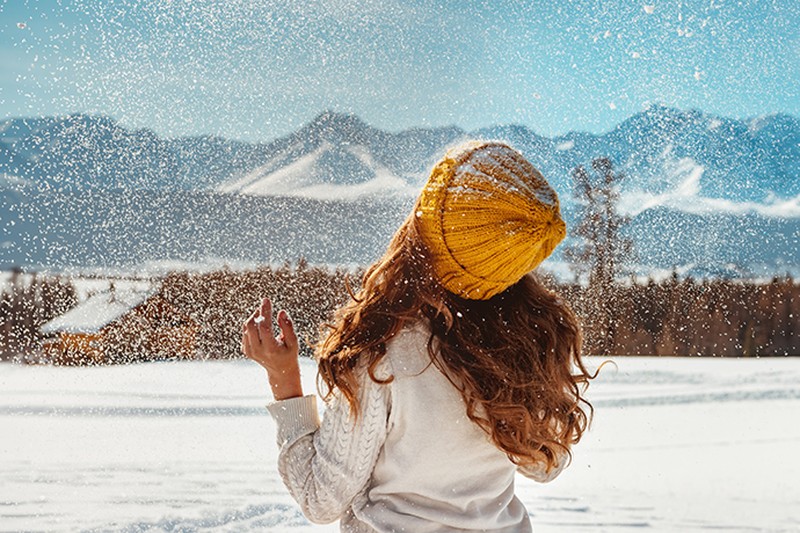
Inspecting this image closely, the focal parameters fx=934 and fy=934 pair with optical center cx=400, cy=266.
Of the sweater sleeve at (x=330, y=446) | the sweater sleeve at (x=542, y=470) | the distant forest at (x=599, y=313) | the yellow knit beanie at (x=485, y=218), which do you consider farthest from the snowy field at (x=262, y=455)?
the yellow knit beanie at (x=485, y=218)

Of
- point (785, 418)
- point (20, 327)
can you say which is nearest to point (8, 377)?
point (20, 327)

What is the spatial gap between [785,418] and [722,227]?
1655 centimetres

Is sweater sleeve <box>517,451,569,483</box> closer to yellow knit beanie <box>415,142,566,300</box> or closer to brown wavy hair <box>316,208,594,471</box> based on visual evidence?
brown wavy hair <box>316,208,594,471</box>

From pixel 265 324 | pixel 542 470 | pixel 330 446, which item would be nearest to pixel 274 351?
pixel 265 324

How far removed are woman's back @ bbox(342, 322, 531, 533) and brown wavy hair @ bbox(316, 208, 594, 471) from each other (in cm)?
2

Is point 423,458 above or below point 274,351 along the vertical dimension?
below

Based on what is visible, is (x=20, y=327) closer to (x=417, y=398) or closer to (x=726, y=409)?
(x=726, y=409)

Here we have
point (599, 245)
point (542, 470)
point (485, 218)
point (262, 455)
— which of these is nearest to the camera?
point (485, 218)

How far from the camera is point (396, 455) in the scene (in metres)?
1.39

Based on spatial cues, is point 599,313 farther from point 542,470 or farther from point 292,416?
point 292,416

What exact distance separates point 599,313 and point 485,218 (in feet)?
32.0

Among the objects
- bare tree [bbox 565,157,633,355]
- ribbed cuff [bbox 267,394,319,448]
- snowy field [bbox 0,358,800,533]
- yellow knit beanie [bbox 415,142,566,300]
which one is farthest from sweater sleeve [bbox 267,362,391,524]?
bare tree [bbox 565,157,633,355]

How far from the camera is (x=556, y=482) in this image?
4.70 m

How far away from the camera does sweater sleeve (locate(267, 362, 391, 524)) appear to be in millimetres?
1352
